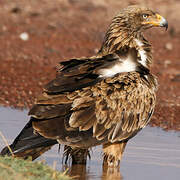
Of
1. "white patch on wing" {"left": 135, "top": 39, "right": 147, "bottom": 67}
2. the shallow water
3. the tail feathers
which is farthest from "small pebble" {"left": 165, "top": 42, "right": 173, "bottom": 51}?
the tail feathers

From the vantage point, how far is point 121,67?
7.73 m

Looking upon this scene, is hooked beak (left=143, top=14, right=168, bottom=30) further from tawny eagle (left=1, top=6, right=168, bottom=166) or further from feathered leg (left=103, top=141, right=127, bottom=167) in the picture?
feathered leg (left=103, top=141, right=127, bottom=167)

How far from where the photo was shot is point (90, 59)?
7.73 metres

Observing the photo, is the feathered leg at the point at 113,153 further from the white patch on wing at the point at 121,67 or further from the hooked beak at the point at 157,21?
the hooked beak at the point at 157,21

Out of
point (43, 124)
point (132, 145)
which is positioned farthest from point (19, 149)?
point (132, 145)

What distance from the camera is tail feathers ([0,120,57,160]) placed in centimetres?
673

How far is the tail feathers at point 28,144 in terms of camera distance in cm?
673

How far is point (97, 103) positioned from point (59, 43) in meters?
11.1

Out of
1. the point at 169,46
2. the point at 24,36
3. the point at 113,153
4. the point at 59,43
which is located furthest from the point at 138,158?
the point at 169,46

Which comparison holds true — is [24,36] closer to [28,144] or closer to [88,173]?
[88,173]

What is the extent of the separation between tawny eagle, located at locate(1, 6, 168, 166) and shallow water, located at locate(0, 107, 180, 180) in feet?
0.70

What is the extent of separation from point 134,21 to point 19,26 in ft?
39.7

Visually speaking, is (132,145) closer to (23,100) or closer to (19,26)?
(23,100)

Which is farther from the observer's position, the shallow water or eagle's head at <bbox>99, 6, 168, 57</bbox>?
eagle's head at <bbox>99, 6, 168, 57</bbox>
